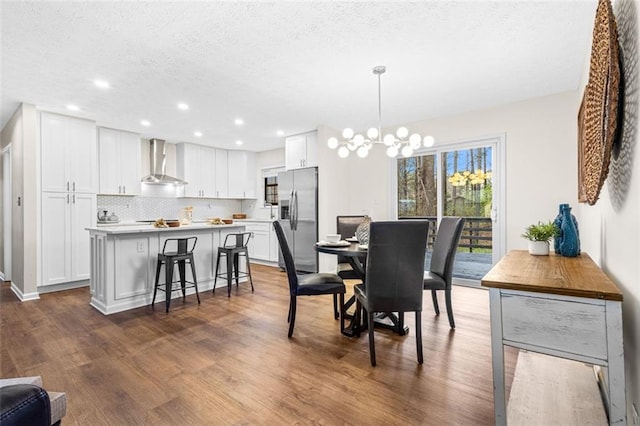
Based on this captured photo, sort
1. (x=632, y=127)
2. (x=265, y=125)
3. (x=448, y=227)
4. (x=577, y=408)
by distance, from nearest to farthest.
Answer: (x=632, y=127) → (x=577, y=408) → (x=448, y=227) → (x=265, y=125)

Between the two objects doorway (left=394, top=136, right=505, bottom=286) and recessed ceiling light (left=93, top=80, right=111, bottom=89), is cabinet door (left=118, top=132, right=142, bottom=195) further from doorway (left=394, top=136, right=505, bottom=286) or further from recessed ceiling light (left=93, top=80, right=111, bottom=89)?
doorway (left=394, top=136, right=505, bottom=286)

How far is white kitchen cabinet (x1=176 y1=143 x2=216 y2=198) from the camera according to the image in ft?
20.8

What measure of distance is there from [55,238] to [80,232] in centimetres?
30

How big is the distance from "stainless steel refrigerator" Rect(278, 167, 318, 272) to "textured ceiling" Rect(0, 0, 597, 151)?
134 centimetres

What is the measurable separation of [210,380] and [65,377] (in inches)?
40.0

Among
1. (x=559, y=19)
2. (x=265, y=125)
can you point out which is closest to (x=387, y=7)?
(x=559, y=19)

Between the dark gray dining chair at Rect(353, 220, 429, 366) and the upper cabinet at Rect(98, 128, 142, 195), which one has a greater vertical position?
the upper cabinet at Rect(98, 128, 142, 195)

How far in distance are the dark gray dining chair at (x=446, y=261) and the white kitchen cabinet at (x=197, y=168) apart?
5.21 meters

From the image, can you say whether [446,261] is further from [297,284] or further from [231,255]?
[231,255]

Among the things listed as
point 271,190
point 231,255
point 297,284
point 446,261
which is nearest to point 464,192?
point 446,261

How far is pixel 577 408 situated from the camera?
5.41 feet

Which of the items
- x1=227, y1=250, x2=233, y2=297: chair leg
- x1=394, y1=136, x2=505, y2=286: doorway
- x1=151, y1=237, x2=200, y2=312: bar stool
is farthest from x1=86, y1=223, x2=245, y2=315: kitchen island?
x1=394, y1=136, x2=505, y2=286: doorway

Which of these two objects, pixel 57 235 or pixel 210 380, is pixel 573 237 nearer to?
pixel 210 380

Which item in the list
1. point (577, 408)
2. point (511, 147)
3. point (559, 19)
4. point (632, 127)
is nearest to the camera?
point (632, 127)
